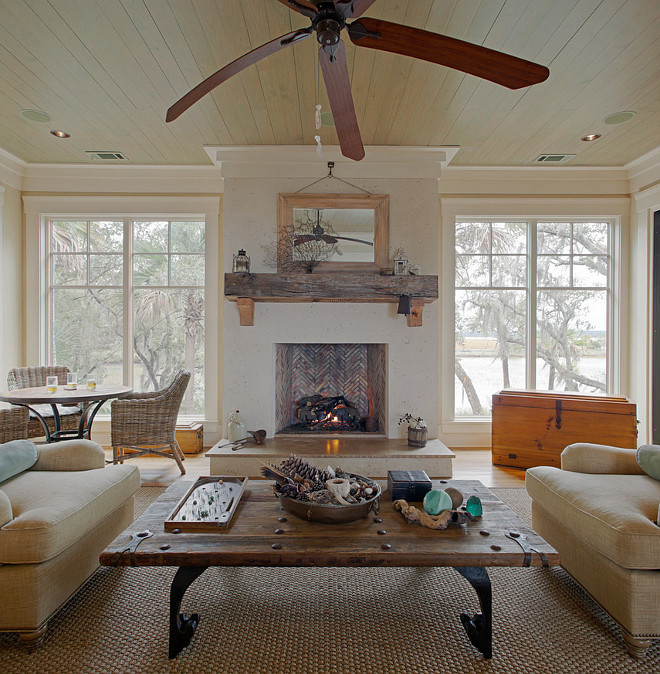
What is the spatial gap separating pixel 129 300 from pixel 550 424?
171 inches

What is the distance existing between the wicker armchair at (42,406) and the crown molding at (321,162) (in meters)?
2.49

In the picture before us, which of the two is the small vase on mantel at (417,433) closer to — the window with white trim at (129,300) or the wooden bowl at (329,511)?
the wooden bowl at (329,511)

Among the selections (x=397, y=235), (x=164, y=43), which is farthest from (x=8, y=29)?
(x=397, y=235)

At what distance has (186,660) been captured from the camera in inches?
58.0

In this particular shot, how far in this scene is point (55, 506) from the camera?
1641 millimetres

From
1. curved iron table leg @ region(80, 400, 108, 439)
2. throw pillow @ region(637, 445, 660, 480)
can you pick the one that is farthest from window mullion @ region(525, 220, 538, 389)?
curved iron table leg @ region(80, 400, 108, 439)

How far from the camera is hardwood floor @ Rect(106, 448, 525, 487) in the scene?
3.31m

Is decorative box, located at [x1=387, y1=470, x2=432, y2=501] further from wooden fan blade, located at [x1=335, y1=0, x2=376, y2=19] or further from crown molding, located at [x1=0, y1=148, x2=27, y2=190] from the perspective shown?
crown molding, located at [x1=0, y1=148, x2=27, y2=190]

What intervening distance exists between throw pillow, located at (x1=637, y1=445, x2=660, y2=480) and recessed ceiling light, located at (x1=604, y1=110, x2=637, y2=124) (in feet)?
8.11

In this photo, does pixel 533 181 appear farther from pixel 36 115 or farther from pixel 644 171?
pixel 36 115

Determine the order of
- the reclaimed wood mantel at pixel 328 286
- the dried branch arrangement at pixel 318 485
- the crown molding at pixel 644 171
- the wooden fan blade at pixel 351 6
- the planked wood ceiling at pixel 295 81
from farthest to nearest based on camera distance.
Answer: the crown molding at pixel 644 171, the reclaimed wood mantel at pixel 328 286, the planked wood ceiling at pixel 295 81, the dried branch arrangement at pixel 318 485, the wooden fan blade at pixel 351 6

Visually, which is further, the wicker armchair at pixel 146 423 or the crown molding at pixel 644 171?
the crown molding at pixel 644 171

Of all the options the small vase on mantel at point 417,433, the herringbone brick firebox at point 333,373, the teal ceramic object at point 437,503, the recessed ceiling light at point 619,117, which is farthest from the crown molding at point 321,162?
the teal ceramic object at point 437,503

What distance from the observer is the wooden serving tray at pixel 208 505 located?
1582 mm
